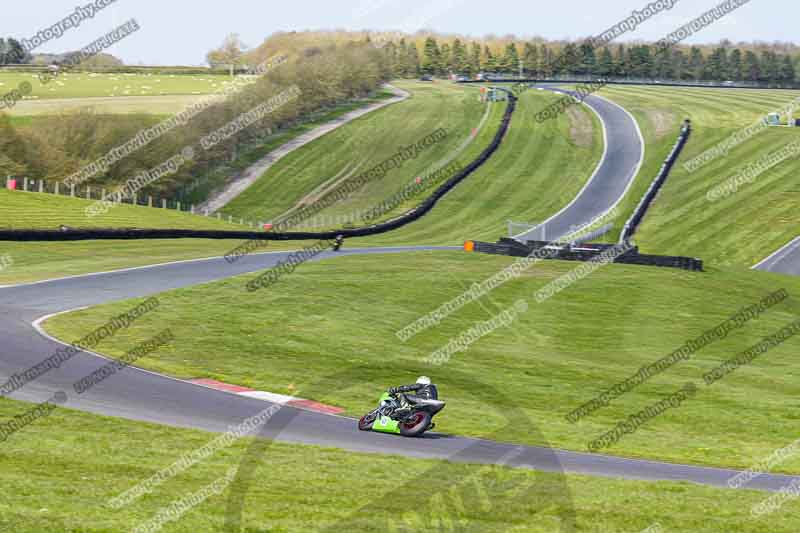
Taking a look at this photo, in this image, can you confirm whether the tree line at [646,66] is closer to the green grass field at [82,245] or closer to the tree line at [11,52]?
the tree line at [11,52]

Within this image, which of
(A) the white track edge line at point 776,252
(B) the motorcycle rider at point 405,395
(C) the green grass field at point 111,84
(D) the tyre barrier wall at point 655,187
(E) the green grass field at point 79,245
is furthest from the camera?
(C) the green grass field at point 111,84

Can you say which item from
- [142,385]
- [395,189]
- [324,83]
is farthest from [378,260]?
[324,83]

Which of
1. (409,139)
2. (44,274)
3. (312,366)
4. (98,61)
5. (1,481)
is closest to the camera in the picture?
(1,481)

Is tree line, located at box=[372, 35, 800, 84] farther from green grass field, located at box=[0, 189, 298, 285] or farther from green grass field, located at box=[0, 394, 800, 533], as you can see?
green grass field, located at box=[0, 394, 800, 533]

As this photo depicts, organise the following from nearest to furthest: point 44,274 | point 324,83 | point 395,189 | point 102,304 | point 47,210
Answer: point 102,304, point 44,274, point 47,210, point 395,189, point 324,83

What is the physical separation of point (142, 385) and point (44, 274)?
1652cm

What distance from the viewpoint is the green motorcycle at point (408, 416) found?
64.4 ft

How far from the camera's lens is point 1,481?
523 inches

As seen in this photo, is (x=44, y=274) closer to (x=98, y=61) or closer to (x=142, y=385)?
(x=142, y=385)

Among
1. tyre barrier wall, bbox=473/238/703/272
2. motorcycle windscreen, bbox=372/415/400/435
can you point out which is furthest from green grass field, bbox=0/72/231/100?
motorcycle windscreen, bbox=372/415/400/435

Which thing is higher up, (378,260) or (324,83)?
(324,83)

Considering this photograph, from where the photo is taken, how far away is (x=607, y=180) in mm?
85062

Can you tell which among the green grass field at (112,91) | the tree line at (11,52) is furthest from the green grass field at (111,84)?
the tree line at (11,52)

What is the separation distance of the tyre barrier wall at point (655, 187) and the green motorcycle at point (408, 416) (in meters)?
47.6
